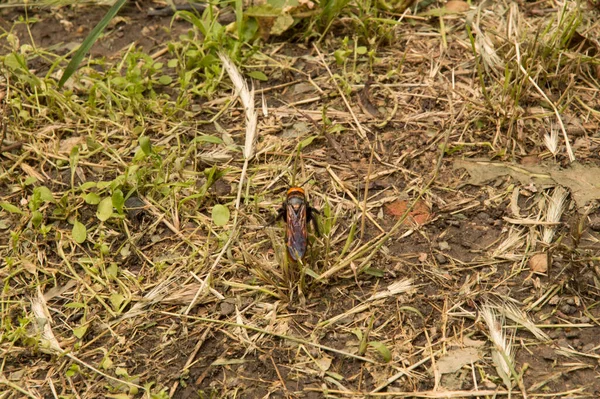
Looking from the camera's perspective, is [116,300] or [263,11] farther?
[263,11]

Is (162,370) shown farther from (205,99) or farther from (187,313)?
(205,99)

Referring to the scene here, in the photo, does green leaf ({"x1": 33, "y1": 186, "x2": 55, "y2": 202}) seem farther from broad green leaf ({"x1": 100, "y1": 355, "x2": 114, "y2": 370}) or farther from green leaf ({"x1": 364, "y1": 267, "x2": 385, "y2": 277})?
green leaf ({"x1": 364, "y1": 267, "x2": 385, "y2": 277})

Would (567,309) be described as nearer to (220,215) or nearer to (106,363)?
(220,215)

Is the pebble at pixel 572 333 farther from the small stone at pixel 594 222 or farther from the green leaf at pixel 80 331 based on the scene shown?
the green leaf at pixel 80 331

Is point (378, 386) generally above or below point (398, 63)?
below

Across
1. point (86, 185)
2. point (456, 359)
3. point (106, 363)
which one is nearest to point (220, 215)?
point (86, 185)

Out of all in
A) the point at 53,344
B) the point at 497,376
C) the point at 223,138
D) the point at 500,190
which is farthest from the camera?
the point at 223,138

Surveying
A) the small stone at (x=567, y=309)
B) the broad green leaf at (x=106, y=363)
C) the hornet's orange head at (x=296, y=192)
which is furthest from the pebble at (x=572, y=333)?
the broad green leaf at (x=106, y=363)

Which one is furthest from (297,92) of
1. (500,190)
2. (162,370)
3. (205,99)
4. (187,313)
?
(162,370)
